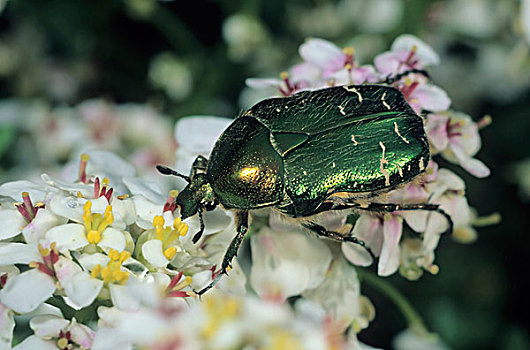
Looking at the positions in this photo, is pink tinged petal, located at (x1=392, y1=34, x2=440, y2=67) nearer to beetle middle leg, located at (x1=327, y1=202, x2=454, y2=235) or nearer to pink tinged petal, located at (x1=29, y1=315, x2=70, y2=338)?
beetle middle leg, located at (x1=327, y1=202, x2=454, y2=235)

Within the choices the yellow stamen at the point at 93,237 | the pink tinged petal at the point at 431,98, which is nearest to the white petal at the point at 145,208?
the yellow stamen at the point at 93,237

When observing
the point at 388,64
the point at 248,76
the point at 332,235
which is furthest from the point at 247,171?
the point at 248,76

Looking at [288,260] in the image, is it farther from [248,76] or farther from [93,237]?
[248,76]

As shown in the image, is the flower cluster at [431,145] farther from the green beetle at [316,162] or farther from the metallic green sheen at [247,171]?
the metallic green sheen at [247,171]

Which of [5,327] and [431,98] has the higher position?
[431,98]

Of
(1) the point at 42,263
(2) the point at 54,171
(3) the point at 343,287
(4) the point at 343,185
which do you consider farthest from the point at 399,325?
(1) the point at 42,263
